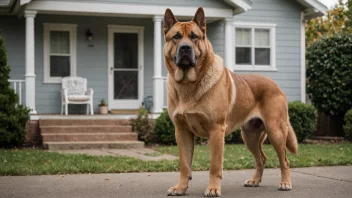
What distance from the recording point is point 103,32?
17375 mm

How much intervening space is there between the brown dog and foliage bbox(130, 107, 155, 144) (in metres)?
→ 7.79

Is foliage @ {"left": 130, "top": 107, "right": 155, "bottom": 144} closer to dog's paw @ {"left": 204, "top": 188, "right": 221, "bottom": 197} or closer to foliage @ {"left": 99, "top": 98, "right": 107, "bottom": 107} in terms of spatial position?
foliage @ {"left": 99, "top": 98, "right": 107, "bottom": 107}

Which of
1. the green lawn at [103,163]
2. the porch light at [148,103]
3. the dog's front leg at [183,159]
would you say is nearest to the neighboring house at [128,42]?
the porch light at [148,103]

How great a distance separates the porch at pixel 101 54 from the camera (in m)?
16.3

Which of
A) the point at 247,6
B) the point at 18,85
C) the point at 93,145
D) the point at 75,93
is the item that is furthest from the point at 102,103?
the point at 247,6

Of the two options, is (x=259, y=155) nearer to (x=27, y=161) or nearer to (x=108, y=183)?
(x=108, y=183)

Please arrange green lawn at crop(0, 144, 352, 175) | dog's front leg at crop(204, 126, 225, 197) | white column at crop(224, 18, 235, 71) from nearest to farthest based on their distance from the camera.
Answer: dog's front leg at crop(204, 126, 225, 197) < green lawn at crop(0, 144, 352, 175) < white column at crop(224, 18, 235, 71)

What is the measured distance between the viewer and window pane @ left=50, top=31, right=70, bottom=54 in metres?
17.0

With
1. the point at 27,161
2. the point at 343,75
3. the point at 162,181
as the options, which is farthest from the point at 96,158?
the point at 343,75

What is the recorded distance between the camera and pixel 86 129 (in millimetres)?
14242

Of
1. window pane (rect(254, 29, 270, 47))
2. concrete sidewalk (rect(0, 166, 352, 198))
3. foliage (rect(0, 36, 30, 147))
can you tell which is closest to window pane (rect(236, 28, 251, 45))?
window pane (rect(254, 29, 270, 47))

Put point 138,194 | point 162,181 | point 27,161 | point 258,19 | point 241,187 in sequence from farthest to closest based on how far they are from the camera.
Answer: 1. point 258,19
2. point 27,161
3. point 162,181
4. point 241,187
5. point 138,194

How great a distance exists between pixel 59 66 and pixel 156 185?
10.5 metres

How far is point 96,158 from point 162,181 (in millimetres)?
2981
